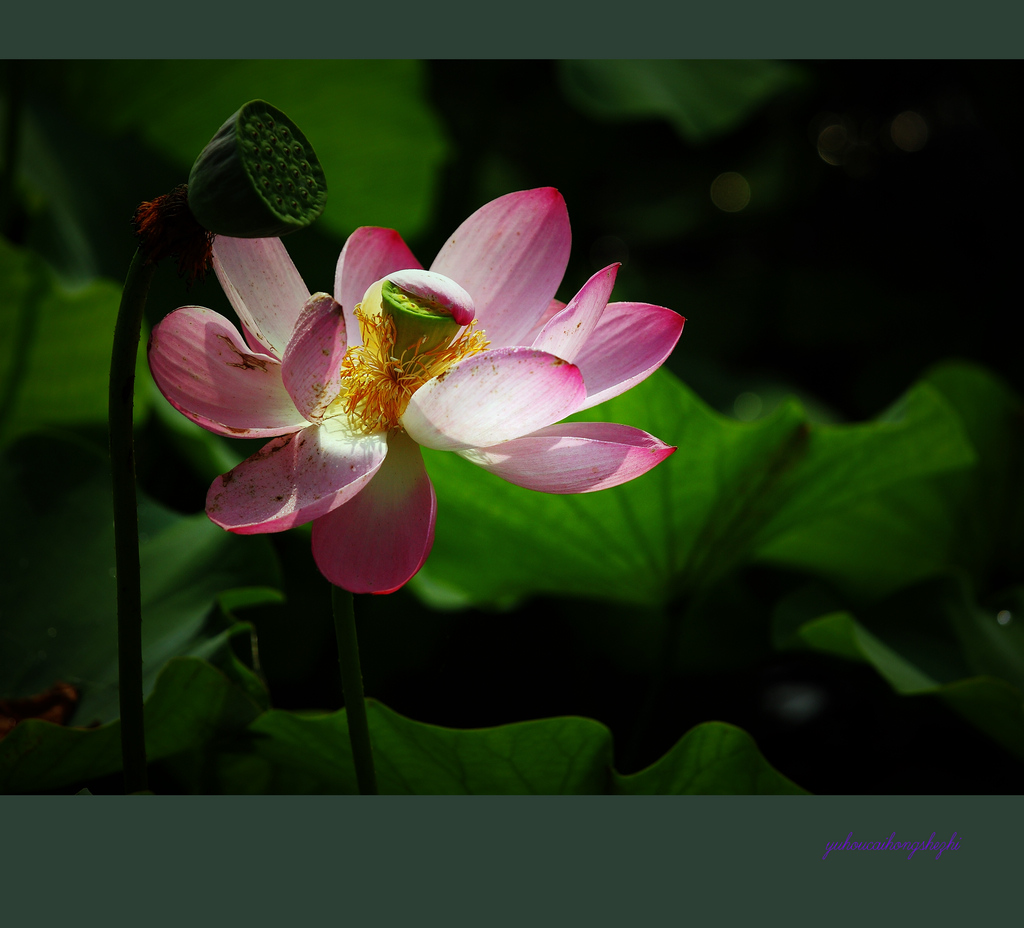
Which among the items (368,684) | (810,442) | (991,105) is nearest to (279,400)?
(368,684)

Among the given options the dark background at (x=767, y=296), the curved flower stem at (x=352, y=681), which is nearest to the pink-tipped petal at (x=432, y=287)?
the curved flower stem at (x=352, y=681)

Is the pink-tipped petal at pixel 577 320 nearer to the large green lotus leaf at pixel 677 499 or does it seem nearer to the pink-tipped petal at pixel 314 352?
the pink-tipped petal at pixel 314 352

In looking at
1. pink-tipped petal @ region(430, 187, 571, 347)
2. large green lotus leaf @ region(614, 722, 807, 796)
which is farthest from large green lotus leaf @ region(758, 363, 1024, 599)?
pink-tipped petal @ region(430, 187, 571, 347)

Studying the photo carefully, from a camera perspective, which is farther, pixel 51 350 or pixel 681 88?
pixel 681 88

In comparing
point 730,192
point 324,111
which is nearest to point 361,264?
point 324,111

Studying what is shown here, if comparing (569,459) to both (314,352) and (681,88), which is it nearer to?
(314,352)

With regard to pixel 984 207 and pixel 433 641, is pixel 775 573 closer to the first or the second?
pixel 433 641
